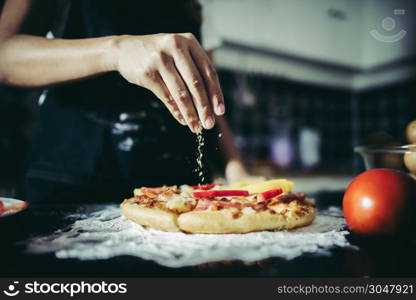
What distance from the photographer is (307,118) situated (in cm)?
352

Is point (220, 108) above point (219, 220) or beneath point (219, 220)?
above

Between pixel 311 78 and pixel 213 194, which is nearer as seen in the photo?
pixel 213 194

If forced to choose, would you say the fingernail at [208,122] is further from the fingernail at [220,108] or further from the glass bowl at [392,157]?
the glass bowl at [392,157]

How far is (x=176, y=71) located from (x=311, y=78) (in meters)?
3.01

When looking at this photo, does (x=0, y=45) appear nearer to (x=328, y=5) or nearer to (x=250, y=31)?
(x=250, y=31)

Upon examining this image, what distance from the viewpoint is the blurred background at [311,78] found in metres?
2.74

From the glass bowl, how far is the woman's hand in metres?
0.37

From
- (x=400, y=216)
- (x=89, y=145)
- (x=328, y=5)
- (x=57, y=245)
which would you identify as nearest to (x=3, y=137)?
(x=89, y=145)

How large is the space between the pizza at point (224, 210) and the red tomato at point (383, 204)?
0.43 feet

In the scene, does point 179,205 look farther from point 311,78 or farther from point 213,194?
point 311,78

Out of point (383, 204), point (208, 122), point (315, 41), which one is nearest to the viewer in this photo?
point (383, 204)

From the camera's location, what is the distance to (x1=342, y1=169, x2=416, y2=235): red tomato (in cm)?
56

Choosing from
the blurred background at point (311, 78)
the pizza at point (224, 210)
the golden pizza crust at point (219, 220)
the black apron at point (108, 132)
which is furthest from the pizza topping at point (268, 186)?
the blurred background at point (311, 78)

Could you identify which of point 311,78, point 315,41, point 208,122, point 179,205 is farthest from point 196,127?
point 311,78
